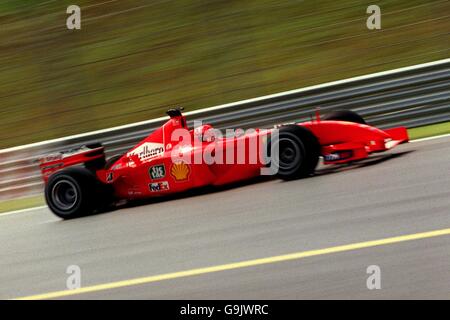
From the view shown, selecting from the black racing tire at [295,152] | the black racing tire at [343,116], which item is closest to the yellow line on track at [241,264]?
the black racing tire at [295,152]

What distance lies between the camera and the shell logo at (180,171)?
360 inches

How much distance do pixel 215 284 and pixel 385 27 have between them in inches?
346

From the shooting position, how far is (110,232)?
8398mm

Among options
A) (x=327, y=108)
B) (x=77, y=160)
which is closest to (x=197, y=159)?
(x=77, y=160)

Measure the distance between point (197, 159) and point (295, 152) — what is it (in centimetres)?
111

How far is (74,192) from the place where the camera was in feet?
31.6

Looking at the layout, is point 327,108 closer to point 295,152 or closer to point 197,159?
point 295,152

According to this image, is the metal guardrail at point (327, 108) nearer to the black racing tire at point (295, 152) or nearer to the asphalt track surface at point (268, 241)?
the asphalt track surface at point (268, 241)

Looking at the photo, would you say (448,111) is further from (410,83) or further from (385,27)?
(385,27)

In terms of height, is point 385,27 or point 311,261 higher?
point 385,27

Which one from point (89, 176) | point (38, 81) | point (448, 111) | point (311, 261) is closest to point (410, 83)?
point (448, 111)

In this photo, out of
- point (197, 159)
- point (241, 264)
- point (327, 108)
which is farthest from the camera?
point (327, 108)

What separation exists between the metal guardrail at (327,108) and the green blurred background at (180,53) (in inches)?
84.2
